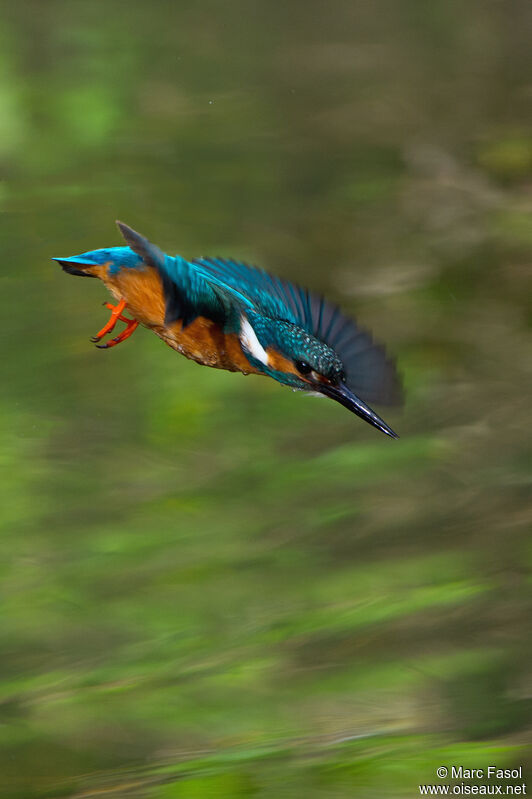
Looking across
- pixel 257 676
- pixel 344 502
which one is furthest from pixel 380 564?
pixel 257 676

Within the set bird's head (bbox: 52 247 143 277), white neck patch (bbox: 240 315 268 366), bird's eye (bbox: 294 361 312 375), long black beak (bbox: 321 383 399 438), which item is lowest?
long black beak (bbox: 321 383 399 438)

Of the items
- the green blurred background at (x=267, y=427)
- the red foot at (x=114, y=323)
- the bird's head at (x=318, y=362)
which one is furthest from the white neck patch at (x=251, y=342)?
the green blurred background at (x=267, y=427)

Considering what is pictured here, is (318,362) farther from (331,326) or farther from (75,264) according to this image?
(75,264)

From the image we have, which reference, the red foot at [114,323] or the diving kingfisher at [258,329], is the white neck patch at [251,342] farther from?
the red foot at [114,323]

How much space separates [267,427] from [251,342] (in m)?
1.35

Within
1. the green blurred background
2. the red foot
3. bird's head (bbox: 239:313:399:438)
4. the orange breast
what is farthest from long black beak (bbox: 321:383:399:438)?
the green blurred background

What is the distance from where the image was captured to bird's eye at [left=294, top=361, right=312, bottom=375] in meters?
1.32

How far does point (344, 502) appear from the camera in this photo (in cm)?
260

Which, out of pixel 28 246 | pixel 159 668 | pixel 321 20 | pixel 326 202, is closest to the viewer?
pixel 159 668

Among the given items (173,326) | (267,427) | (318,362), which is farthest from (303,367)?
(267,427)

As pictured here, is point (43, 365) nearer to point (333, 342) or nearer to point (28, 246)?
point (28, 246)

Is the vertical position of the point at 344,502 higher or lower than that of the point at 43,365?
lower

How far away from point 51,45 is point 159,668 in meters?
1.83

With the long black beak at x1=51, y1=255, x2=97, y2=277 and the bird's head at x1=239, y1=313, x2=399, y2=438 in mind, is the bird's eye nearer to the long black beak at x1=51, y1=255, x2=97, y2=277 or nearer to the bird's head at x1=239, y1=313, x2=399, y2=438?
the bird's head at x1=239, y1=313, x2=399, y2=438
